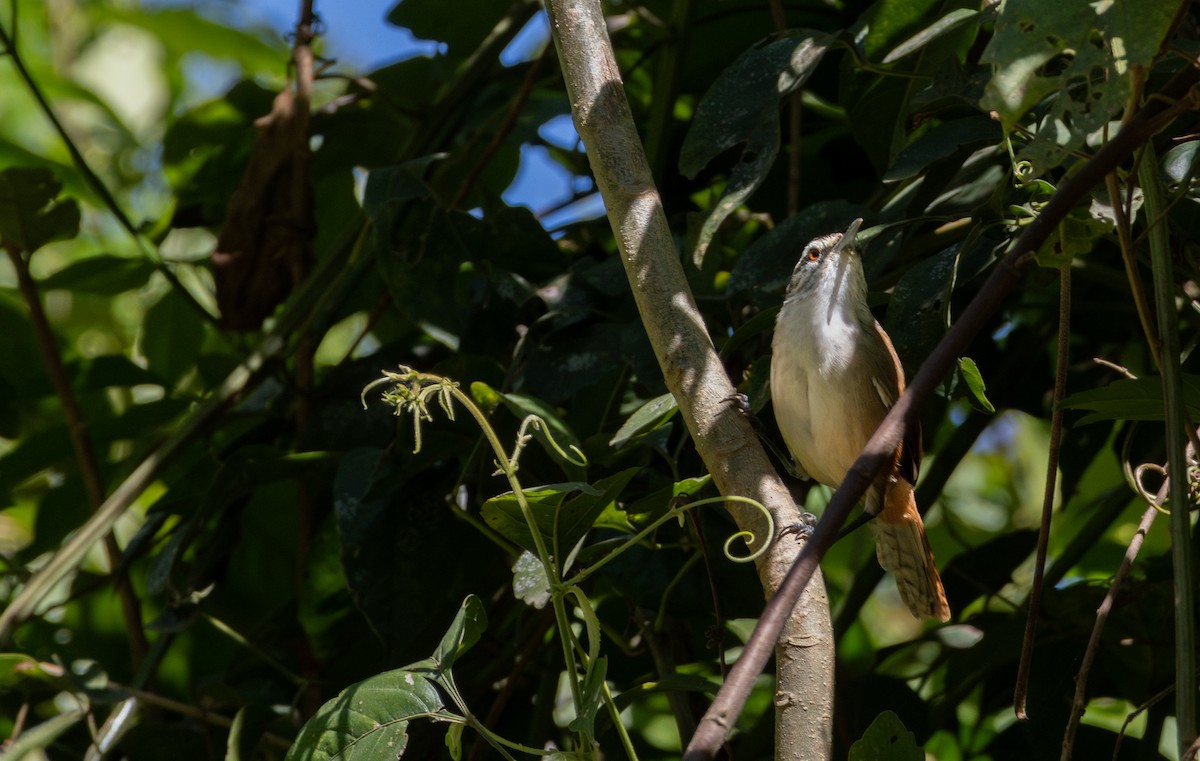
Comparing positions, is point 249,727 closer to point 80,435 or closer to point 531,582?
point 80,435

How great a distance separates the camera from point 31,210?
3195 mm

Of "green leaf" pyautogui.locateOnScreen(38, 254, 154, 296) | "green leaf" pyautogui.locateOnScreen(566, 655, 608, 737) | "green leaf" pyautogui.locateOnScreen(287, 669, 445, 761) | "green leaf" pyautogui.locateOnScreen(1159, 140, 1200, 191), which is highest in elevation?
"green leaf" pyautogui.locateOnScreen(38, 254, 154, 296)

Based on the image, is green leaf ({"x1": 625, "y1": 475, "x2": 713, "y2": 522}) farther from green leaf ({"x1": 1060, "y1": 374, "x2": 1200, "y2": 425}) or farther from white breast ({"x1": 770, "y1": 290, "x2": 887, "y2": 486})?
white breast ({"x1": 770, "y1": 290, "x2": 887, "y2": 486})

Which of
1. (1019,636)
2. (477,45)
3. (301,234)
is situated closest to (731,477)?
(1019,636)

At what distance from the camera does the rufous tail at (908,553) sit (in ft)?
9.42

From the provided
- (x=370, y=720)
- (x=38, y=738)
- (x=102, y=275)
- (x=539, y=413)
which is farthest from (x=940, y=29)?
(x=102, y=275)

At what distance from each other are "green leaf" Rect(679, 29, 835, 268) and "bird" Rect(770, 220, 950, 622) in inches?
20.0

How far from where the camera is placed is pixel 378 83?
3475 mm

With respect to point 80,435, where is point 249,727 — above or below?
below

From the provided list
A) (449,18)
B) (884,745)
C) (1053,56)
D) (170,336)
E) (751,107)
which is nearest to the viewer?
(1053,56)

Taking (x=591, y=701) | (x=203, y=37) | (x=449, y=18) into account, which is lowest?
(x=591, y=701)

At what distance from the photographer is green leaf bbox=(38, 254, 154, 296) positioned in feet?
10.8

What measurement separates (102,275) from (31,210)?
25 cm

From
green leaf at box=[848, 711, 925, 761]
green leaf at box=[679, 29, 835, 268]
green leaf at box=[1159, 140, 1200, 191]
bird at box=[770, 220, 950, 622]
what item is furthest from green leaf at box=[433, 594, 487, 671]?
green leaf at box=[1159, 140, 1200, 191]
